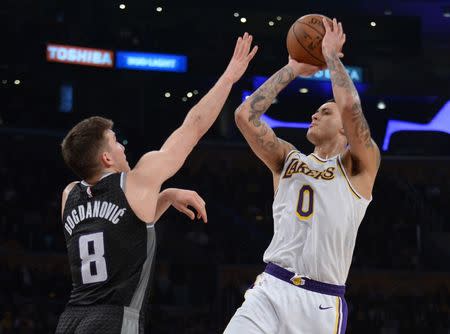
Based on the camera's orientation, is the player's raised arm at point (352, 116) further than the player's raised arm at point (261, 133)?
No

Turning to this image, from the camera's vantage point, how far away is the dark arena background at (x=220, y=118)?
60.7 feet

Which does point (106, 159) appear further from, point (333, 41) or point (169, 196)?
point (333, 41)

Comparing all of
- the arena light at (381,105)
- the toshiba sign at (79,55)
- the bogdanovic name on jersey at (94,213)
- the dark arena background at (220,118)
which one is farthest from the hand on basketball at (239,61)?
the arena light at (381,105)

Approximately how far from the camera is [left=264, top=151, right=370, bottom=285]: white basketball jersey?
505 cm

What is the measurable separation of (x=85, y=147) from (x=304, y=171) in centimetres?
184

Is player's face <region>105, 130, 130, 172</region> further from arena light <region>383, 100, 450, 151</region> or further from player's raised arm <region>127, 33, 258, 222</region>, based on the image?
arena light <region>383, 100, 450, 151</region>

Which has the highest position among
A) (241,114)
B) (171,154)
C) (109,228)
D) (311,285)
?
(241,114)

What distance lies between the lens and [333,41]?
536 cm

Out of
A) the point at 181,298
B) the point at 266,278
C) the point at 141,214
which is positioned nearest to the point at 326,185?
the point at 266,278

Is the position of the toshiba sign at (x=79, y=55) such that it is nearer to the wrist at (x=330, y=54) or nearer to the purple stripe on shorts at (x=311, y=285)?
the wrist at (x=330, y=54)

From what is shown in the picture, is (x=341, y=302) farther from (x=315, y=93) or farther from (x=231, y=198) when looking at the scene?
(x=315, y=93)

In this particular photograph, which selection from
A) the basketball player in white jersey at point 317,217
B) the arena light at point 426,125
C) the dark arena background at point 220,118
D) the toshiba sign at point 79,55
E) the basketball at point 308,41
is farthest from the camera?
the arena light at point 426,125

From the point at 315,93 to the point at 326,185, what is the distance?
58.9 feet

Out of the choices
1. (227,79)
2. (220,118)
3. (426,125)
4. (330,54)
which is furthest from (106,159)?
(426,125)
